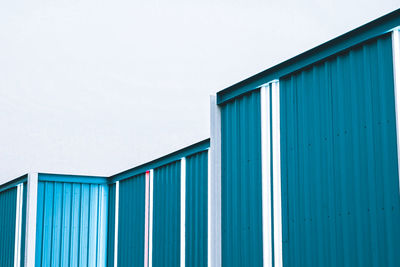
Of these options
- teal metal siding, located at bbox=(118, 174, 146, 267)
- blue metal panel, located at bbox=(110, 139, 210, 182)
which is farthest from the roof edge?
teal metal siding, located at bbox=(118, 174, 146, 267)

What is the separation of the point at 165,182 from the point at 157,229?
1.21m

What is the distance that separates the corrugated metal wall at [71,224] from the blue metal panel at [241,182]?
8.37 metres

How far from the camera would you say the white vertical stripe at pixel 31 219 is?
16.8 metres

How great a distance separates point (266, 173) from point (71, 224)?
9686mm

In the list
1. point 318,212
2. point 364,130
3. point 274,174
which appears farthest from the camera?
point 274,174

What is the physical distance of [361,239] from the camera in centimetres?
780

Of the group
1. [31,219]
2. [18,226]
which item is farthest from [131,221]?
[18,226]

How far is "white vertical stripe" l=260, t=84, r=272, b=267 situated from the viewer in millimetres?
9367

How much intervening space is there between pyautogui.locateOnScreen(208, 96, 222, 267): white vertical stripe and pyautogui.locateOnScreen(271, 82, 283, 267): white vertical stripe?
138 cm

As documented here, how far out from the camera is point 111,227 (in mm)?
18203

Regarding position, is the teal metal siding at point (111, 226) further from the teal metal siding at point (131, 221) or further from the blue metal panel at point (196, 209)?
the blue metal panel at point (196, 209)

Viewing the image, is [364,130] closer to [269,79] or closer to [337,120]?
[337,120]

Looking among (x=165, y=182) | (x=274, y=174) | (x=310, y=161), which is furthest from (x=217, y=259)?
(x=165, y=182)

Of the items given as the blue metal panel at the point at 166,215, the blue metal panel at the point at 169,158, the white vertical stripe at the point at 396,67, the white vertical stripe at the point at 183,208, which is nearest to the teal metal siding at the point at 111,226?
the blue metal panel at the point at 169,158
